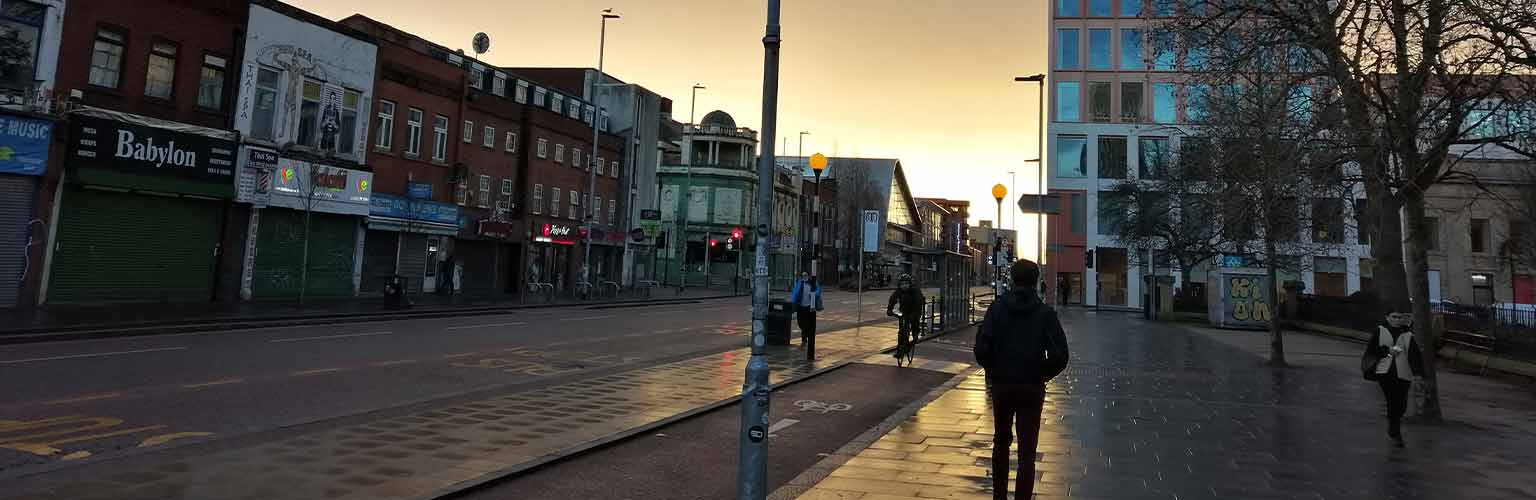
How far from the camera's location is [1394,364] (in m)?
8.20

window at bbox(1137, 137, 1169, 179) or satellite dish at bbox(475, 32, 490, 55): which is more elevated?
satellite dish at bbox(475, 32, 490, 55)

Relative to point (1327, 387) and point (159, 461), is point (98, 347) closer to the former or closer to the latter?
point (159, 461)

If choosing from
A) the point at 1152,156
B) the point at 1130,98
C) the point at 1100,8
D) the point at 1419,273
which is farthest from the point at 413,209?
the point at 1100,8

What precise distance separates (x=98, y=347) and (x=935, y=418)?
45.9ft

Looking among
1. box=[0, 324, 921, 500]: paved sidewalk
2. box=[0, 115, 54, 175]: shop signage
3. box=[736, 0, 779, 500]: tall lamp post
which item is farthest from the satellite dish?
box=[736, 0, 779, 500]: tall lamp post

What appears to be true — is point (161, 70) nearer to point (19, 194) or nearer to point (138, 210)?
point (138, 210)

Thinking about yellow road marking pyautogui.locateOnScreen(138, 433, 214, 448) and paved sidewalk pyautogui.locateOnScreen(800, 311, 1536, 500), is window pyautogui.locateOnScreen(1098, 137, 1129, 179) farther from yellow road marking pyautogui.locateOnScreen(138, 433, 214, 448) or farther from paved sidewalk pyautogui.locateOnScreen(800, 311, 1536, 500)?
yellow road marking pyautogui.locateOnScreen(138, 433, 214, 448)

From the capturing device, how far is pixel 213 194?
74.9ft

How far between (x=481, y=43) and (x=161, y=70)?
23439 millimetres

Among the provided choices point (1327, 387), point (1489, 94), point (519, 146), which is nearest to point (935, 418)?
point (1489, 94)

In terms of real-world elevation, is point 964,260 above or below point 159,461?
above

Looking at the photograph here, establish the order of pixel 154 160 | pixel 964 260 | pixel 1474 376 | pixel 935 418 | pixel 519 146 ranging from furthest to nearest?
pixel 519 146
pixel 964 260
pixel 154 160
pixel 1474 376
pixel 935 418

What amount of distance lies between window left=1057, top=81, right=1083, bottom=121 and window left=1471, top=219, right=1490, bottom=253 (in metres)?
24.5

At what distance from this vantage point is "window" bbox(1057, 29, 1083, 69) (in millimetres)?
52469
